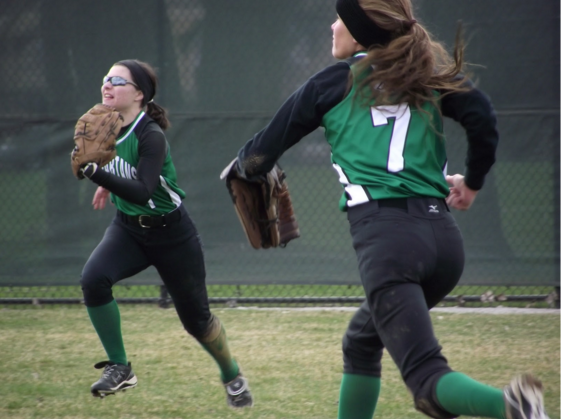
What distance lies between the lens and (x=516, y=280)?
247 inches

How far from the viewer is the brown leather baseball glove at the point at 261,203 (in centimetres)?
264

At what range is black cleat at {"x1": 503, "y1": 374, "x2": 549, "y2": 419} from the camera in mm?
1905

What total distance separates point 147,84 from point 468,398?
2.51 meters

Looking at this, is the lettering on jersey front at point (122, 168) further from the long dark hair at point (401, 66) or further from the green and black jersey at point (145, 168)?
the long dark hair at point (401, 66)

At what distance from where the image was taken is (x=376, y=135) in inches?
89.2

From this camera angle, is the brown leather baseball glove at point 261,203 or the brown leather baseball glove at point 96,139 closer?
the brown leather baseball glove at point 261,203

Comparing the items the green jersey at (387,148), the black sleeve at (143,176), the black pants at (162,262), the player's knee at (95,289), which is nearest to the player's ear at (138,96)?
the black sleeve at (143,176)

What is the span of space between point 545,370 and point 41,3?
5014 mm

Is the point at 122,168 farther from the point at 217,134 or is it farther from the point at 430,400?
the point at 217,134

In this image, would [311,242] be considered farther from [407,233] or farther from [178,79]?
[407,233]

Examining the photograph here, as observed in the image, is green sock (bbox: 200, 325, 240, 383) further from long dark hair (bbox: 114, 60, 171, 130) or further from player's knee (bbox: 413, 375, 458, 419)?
player's knee (bbox: 413, 375, 458, 419)

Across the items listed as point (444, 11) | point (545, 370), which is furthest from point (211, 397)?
point (444, 11)

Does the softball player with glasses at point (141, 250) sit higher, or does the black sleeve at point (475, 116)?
the black sleeve at point (475, 116)

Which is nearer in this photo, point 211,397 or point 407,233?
point 407,233
